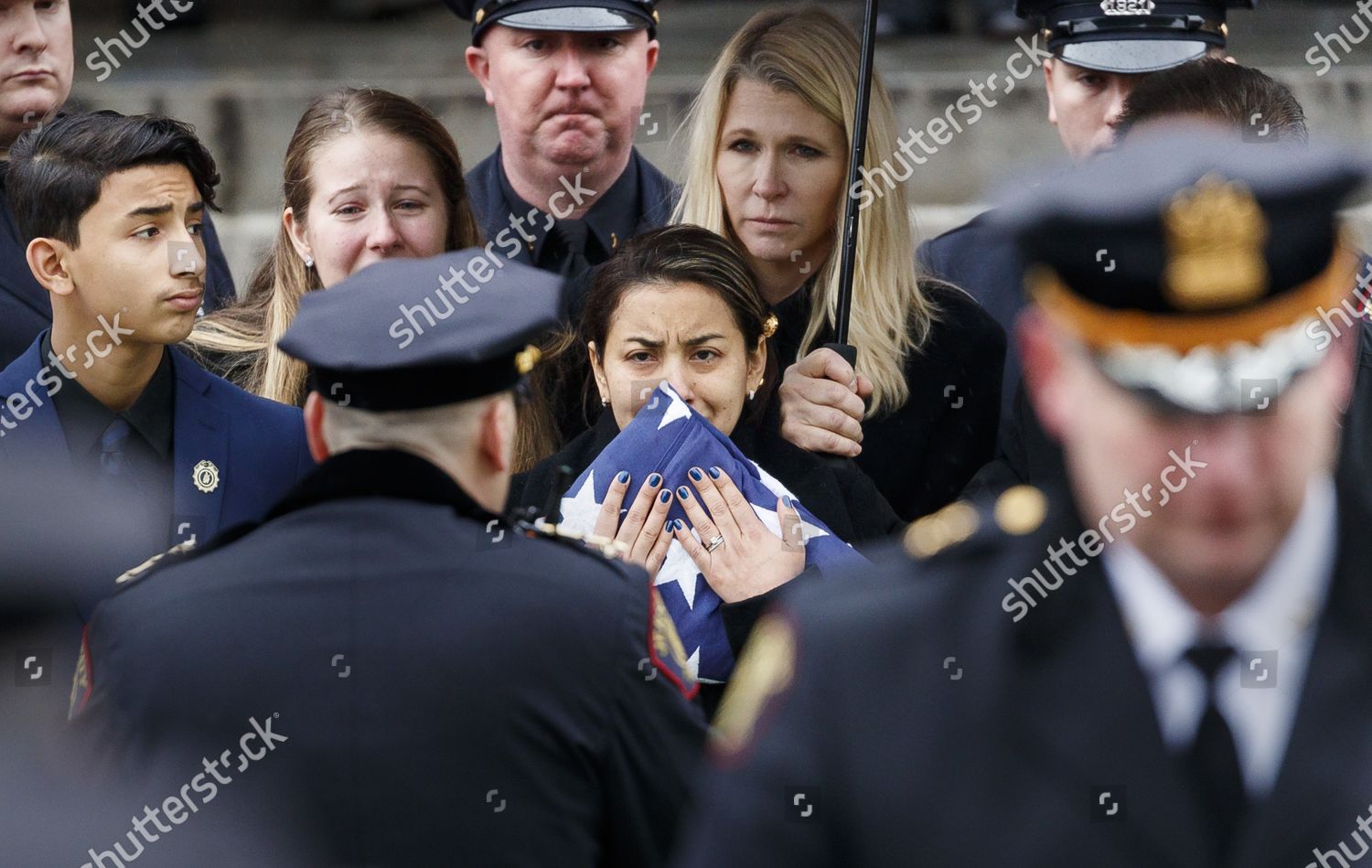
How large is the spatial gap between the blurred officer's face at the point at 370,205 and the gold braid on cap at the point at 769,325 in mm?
617

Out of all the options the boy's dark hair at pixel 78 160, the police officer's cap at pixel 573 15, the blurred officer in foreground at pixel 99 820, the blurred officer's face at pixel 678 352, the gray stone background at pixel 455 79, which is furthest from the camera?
the gray stone background at pixel 455 79

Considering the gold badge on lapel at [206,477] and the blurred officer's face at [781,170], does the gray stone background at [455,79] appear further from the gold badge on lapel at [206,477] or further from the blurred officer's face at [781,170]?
the gold badge on lapel at [206,477]

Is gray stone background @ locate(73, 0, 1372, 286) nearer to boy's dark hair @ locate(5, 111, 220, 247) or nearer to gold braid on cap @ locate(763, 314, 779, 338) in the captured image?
gold braid on cap @ locate(763, 314, 779, 338)

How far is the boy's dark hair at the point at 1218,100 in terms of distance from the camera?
3137mm

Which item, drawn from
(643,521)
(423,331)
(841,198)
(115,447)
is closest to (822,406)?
(643,521)

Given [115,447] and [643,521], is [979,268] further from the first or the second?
[115,447]

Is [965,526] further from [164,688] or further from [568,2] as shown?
[568,2]

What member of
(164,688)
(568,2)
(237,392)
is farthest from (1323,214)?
(568,2)

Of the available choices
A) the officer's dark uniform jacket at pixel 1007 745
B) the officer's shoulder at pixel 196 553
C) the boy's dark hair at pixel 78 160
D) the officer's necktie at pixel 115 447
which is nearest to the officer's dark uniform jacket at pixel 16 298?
the boy's dark hair at pixel 78 160

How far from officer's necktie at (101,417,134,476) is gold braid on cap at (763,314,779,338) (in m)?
1.08

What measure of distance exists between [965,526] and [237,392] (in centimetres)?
180

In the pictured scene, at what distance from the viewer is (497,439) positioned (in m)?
2.14

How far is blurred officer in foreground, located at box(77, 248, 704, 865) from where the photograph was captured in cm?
198

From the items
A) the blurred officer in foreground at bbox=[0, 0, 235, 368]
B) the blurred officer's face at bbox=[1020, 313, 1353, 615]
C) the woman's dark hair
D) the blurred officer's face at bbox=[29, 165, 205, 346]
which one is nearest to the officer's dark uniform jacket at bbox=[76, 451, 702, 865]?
the blurred officer's face at bbox=[1020, 313, 1353, 615]
